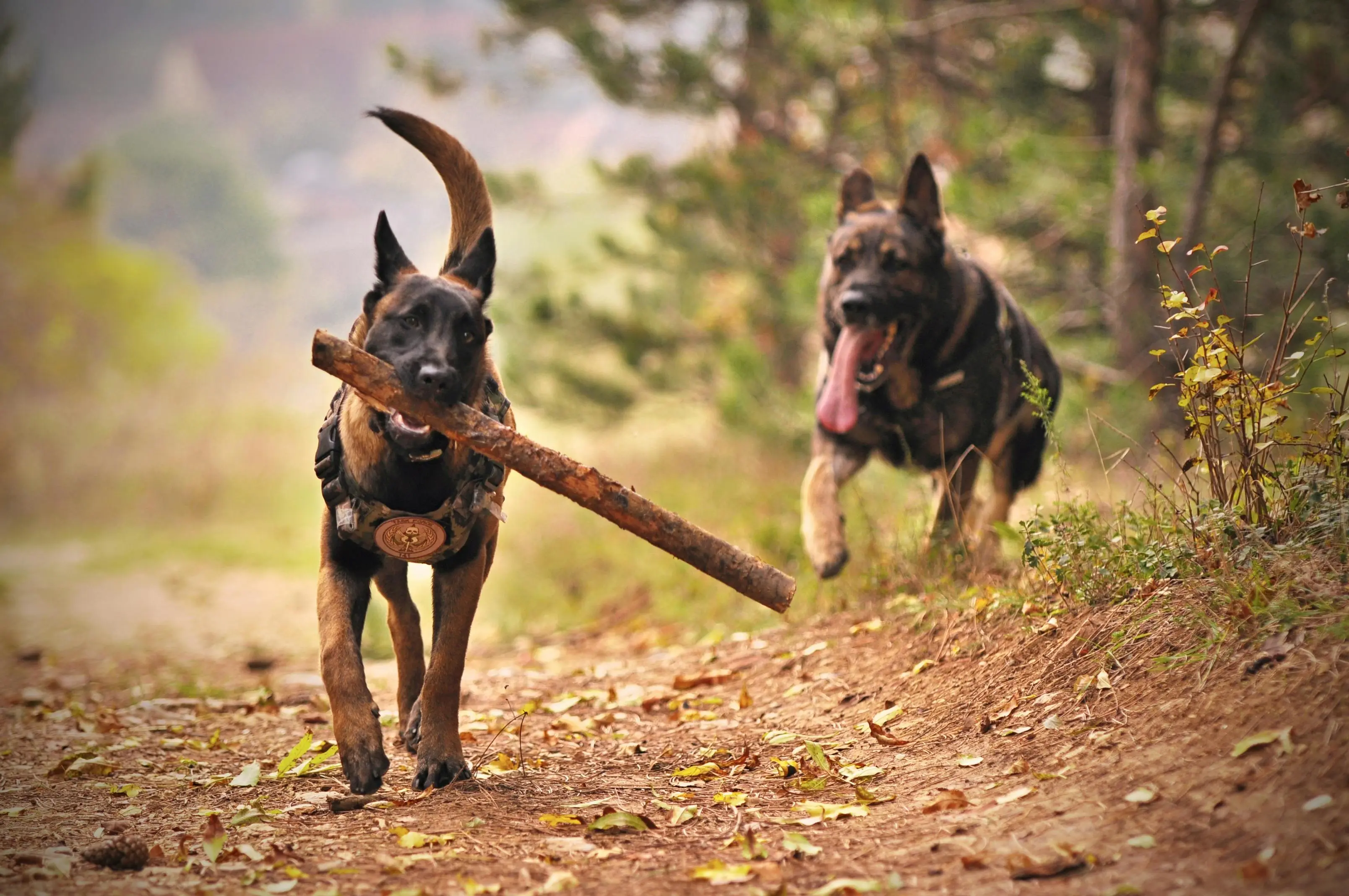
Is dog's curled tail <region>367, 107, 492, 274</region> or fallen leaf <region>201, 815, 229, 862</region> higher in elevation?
dog's curled tail <region>367, 107, 492, 274</region>

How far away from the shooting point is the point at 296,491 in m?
Result: 21.6

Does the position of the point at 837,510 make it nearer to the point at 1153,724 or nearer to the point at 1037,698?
the point at 1037,698

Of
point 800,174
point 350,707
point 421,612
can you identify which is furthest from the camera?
point 800,174

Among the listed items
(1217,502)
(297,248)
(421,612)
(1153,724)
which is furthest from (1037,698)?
(297,248)

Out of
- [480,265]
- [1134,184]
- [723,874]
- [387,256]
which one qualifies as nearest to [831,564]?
[480,265]

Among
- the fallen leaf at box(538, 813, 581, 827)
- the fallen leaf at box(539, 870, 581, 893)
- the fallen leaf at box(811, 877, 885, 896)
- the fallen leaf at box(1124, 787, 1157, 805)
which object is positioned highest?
the fallen leaf at box(1124, 787, 1157, 805)

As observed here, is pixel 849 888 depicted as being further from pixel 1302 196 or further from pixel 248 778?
pixel 1302 196

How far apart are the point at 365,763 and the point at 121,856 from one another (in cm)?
80

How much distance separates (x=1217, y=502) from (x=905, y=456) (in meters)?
2.28

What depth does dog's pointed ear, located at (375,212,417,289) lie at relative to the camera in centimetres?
434

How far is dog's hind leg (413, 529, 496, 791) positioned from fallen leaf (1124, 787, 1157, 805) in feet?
6.99

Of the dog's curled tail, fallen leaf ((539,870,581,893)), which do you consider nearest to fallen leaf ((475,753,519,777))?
fallen leaf ((539,870,581,893))

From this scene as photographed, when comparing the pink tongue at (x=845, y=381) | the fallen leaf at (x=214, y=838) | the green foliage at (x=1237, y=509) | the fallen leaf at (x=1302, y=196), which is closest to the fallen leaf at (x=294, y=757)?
the fallen leaf at (x=214, y=838)

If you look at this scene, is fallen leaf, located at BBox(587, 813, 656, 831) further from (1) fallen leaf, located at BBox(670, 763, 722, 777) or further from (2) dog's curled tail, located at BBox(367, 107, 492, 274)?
(2) dog's curled tail, located at BBox(367, 107, 492, 274)
